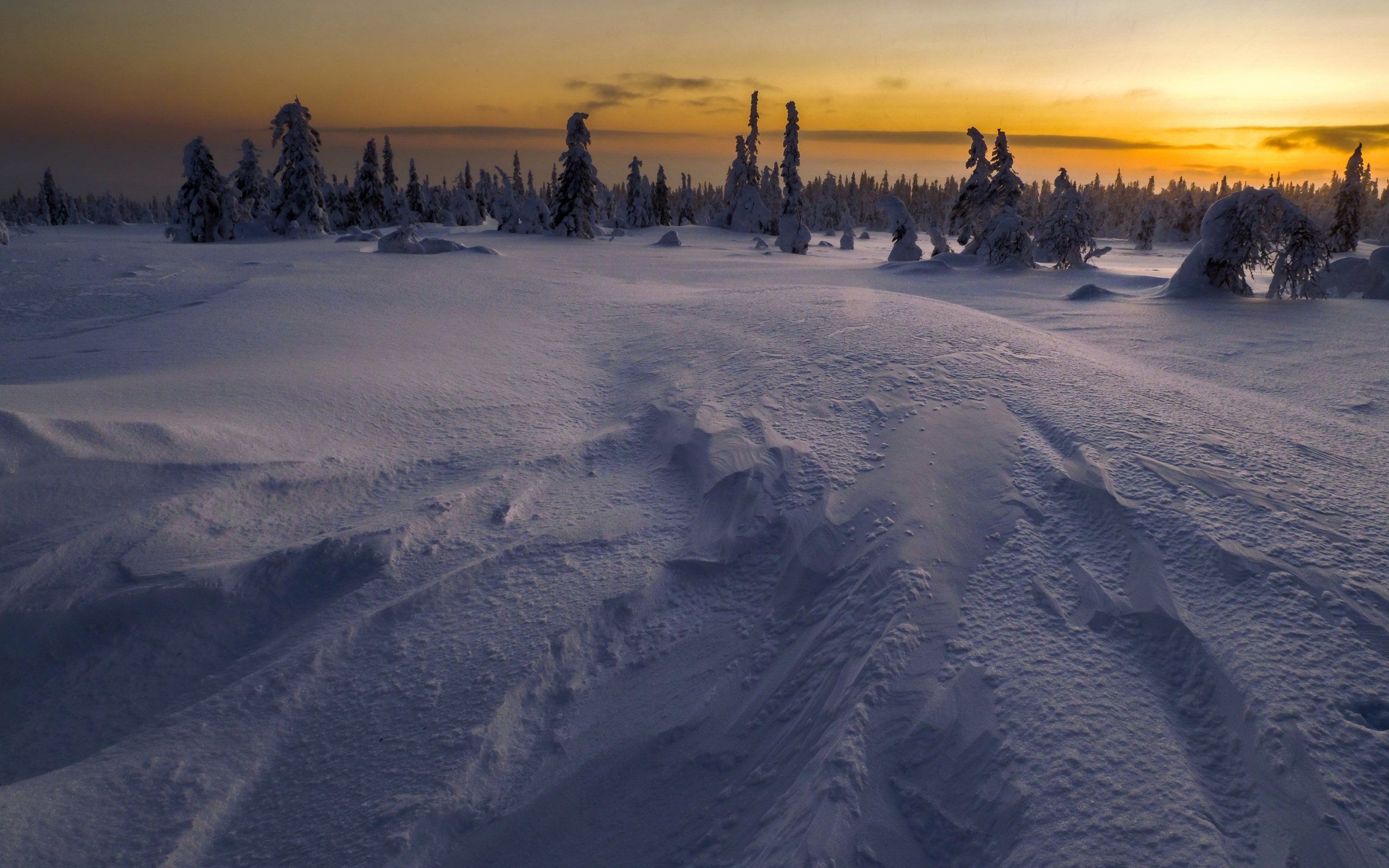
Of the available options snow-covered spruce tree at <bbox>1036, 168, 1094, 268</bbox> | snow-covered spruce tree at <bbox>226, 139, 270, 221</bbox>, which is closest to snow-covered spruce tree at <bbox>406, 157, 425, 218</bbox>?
snow-covered spruce tree at <bbox>226, 139, 270, 221</bbox>

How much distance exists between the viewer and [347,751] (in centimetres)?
237

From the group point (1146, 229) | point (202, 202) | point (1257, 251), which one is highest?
point (1146, 229)

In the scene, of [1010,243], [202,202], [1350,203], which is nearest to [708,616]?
[1010,243]

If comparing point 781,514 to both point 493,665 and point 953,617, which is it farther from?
point 493,665

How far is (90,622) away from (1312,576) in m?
4.84

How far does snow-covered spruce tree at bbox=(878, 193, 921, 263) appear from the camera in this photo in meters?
22.2

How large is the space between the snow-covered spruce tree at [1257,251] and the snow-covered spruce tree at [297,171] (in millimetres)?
34294

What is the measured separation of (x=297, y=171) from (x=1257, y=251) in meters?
36.9

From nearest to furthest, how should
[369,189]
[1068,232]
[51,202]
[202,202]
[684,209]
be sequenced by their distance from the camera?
[1068,232] → [202,202] → [369,189] → [51,202] → [684,209]

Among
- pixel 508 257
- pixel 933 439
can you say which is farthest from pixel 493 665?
pixel 508 257

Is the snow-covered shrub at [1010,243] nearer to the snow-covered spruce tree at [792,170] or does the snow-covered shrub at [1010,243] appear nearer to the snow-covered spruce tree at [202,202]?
the snow-covered spruce tree at [792,170]

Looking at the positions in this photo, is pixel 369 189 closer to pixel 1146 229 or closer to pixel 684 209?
pixel 684 209

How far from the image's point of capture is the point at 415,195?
2156 inches

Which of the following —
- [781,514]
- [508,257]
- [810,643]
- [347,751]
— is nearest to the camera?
[347,751]
